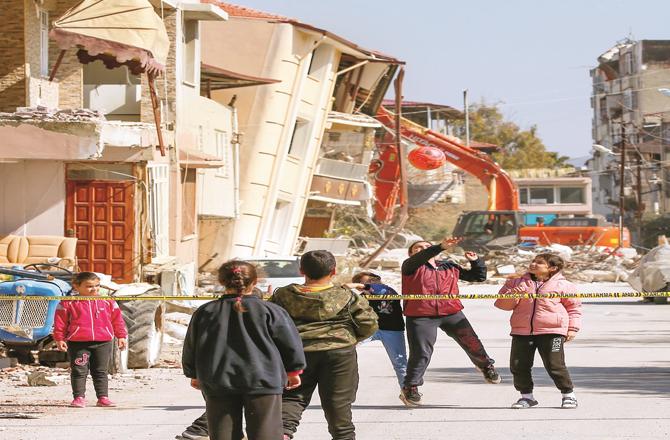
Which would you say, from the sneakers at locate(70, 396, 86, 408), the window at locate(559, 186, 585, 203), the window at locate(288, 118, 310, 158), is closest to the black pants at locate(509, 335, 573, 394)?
the sneakers at locate(70, 396, 86, 408)

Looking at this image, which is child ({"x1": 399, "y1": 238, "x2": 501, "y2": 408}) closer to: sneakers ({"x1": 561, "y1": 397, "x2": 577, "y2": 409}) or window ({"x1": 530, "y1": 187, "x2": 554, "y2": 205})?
sneakers ({"x1": 561, "y1": 397, "x2": 577, "y2": 409})

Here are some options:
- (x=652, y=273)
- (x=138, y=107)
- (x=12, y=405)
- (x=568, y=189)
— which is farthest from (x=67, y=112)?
(x=568, y=189)

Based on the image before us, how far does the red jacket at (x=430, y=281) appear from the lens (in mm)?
13836

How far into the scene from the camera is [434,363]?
19172 millimetres

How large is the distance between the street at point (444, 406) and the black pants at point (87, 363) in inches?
9.9

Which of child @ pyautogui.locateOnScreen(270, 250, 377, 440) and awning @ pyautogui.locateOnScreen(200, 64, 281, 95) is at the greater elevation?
awning @ pyautogui.locateOnScreen(200, 64, 281, 95)

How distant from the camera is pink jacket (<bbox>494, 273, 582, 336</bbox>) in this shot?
13367 millimetres

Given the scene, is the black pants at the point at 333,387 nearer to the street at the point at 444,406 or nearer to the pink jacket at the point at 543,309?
the street at the point at 444,406

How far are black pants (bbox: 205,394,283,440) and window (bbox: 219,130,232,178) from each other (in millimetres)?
30849

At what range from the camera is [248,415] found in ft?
27.6

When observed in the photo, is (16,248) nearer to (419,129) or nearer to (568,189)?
(419,129)

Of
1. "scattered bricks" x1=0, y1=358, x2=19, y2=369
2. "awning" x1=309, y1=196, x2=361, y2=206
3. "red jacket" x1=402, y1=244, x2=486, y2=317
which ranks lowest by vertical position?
"scattered bricks" x1=0, y1=358, x2=19, y2=369

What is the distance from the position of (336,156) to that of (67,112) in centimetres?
3263

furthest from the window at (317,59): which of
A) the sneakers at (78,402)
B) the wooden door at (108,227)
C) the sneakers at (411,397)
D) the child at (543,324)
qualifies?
the child at (543,324)
